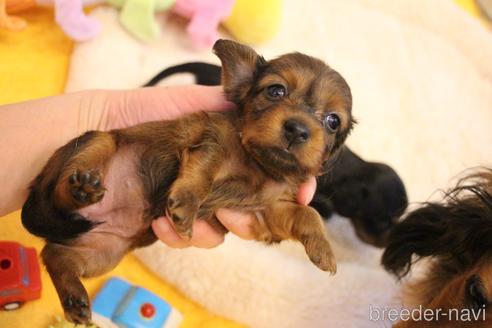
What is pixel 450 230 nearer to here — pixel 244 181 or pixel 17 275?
pixel 244 181

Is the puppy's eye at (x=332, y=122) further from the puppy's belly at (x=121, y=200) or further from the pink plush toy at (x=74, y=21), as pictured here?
the pink plush toy at (x=74, y=21)

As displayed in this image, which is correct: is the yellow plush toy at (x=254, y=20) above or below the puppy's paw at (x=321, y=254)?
above

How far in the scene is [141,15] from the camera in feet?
9.61

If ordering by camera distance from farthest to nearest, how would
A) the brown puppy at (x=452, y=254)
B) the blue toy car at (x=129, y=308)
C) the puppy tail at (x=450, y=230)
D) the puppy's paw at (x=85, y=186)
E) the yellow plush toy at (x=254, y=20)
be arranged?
the yellow plush toy at (x=254, y=20), the blue toy car at (x=129, y=308), the puppy tail at (x=450, y=230), the brown puppy at (x=452, y=254), the puppy's paw at (x=85, y=186)

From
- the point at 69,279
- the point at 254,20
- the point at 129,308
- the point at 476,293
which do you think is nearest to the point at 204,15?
the point at 254,20

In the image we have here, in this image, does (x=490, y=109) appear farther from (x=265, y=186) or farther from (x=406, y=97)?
(x=265, y=186)

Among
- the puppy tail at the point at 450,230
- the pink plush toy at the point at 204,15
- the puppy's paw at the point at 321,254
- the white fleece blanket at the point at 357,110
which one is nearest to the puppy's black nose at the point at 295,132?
the puppy's paw at the point at 321,254

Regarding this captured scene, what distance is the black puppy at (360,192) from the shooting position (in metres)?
2.71

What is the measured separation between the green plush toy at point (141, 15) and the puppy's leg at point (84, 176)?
57.2 inches

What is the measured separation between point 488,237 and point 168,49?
2.03 metres

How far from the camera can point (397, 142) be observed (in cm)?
323

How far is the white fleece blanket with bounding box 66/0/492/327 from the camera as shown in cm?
248

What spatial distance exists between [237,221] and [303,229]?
0.24 m

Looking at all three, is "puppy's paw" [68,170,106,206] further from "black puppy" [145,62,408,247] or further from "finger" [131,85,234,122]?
Result: "black puppy" [145,62,408,247]
